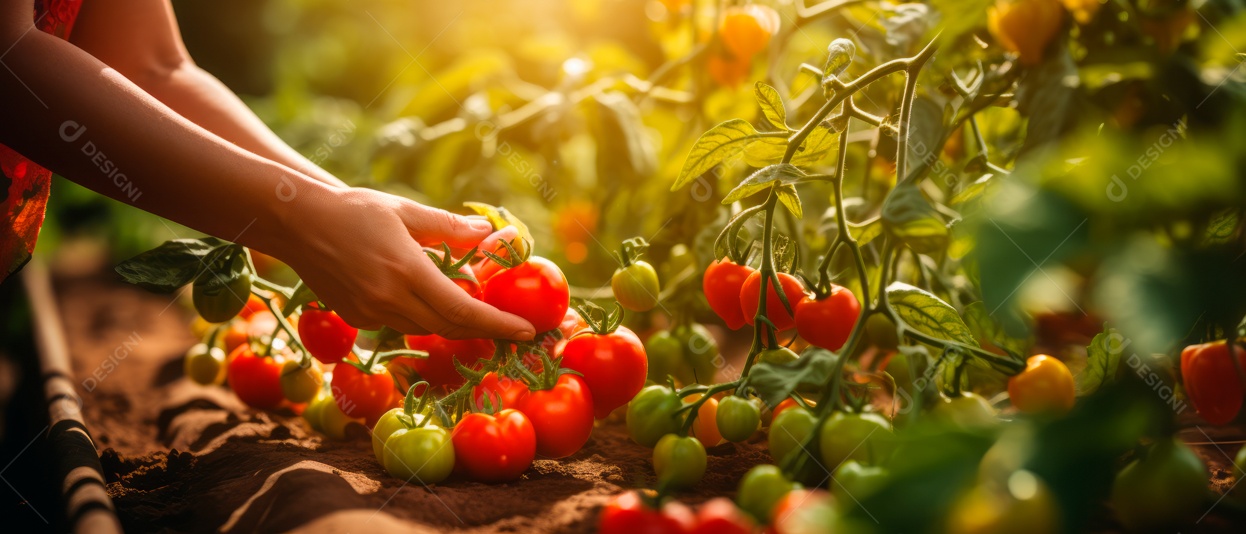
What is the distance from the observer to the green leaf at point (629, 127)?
1316 mm

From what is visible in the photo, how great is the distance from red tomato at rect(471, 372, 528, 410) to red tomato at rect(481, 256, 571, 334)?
67 mm

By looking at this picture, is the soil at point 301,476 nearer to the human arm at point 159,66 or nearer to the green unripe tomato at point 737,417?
the green unripe tomato at point 737,417

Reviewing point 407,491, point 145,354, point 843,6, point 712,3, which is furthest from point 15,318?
point 843,6

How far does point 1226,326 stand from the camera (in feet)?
1.49

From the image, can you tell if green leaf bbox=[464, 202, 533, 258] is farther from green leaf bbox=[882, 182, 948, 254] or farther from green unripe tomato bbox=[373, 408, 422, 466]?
green leaf bbox=[882, 182, 948, 254]

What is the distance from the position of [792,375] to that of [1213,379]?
1.30 ft

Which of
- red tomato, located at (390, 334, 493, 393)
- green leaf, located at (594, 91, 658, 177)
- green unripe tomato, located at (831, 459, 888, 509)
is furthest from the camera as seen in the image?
green leaf, located at (594, 91, 658, 177)

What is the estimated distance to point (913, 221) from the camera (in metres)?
0.62

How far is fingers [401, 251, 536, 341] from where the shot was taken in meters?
0.79

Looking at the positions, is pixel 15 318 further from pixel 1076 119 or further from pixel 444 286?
pixel 1076 119

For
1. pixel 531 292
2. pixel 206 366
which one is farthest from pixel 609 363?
pixel 206 366

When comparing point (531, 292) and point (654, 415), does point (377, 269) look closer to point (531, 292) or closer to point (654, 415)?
point (531, 292)

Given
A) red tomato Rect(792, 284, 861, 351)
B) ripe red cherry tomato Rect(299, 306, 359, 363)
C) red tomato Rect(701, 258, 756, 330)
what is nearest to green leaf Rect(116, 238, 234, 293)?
ripe red cherry tomato Rect(299, 306, 359, 363)

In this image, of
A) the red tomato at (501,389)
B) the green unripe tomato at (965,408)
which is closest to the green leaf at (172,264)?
the red tomato at (501,389)
